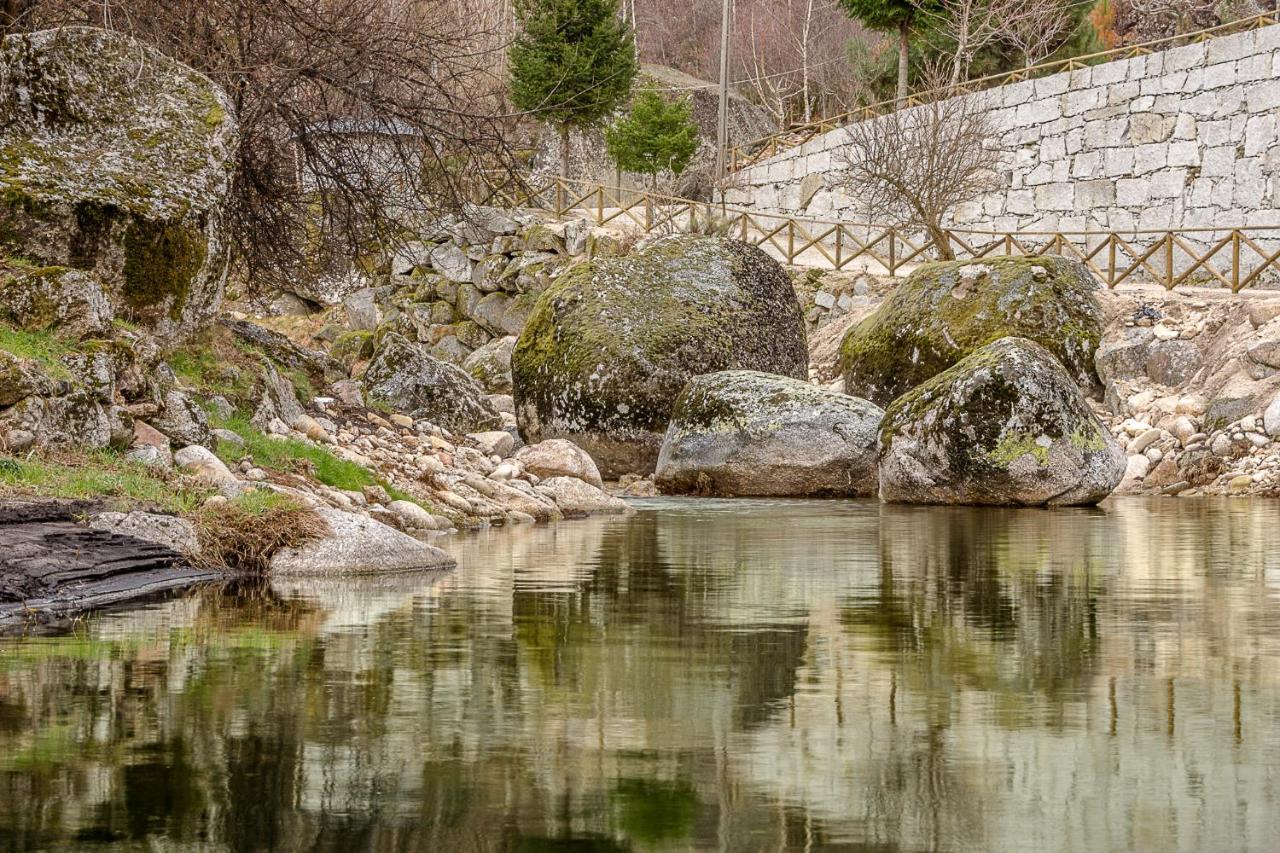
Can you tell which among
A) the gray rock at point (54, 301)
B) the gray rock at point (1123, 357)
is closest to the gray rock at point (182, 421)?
the gray rock at point (54, 301)

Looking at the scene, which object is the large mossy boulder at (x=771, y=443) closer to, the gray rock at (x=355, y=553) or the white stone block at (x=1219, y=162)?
the gray rock at (x=355, y=553)

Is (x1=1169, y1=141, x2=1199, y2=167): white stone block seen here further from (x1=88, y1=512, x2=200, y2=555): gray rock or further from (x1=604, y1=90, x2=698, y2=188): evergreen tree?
(x1=88, y1=512, x2=200, y2=555): gray rock

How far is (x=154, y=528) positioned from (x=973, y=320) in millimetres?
15789

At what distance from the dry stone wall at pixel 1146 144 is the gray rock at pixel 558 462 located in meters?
23.9

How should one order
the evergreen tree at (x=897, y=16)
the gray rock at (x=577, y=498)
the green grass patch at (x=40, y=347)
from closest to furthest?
the green grass patch at (x=40, y=347) → the gray rock at (x=577, y=498) → the evergreen tree at (x=897, y=16)

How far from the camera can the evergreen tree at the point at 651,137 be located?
48.4 metres

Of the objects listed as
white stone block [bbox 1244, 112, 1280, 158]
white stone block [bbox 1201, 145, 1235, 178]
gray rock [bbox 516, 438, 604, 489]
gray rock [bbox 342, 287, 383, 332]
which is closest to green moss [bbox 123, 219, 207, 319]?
gray rock [bbox 516, 438, 604, 489]

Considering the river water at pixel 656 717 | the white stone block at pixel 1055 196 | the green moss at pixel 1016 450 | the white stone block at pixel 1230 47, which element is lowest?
the river water at pixel 656 717

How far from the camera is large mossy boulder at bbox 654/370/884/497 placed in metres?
18.6

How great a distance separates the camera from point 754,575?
10172 millimetres

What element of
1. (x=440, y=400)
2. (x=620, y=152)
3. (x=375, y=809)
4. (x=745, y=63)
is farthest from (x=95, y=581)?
(x=745, y=63)

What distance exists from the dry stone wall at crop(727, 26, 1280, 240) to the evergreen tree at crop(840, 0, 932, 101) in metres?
3.66

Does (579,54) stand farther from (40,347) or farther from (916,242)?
(40,347)

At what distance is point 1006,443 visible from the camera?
17578 mm
